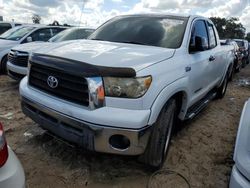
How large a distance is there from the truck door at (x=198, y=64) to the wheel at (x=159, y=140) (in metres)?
0.79

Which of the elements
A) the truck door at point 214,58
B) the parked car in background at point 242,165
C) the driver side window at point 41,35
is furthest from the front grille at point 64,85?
the driver side window at point 41,35

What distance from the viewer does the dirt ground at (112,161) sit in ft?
10.5

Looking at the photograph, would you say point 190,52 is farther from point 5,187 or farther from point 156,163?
point 5,187

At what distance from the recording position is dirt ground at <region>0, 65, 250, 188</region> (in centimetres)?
321

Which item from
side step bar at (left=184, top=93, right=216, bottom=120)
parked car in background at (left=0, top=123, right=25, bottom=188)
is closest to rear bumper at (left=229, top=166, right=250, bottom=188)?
parked car in background at (left=0, top=123, right=25, bottom=188)

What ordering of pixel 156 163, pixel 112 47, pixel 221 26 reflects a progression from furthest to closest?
pixel 221 26
pixel 112 47
pixel 156 163

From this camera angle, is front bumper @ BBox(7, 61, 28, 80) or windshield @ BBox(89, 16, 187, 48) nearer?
windshield @ BBox(89, 16, 187, 48)

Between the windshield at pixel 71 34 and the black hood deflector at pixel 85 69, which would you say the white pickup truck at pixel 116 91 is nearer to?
the black hood deflector at pixel 85 69

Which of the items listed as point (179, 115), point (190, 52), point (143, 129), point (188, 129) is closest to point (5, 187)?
point (143, 129)

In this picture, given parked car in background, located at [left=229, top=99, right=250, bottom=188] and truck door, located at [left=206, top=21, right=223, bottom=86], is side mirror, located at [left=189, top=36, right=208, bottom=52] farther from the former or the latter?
parked car in background, located at [left=229, top=99, right=250, bottom=188]

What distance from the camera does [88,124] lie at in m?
2.82

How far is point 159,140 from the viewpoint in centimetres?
317

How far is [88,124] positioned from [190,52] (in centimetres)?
191

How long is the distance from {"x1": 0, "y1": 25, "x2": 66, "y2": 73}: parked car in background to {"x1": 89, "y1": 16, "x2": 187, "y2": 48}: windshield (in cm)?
471
